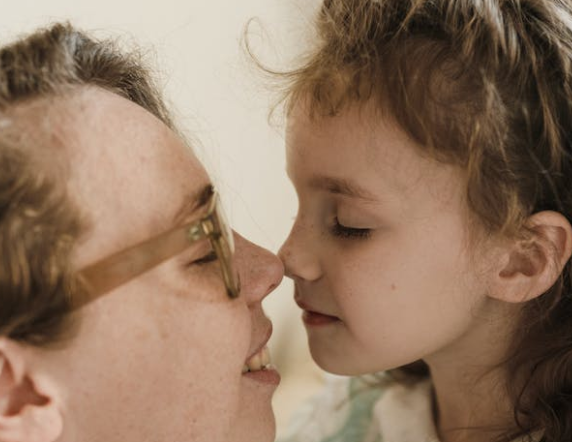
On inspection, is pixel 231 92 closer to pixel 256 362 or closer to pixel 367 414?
pixel 367 414

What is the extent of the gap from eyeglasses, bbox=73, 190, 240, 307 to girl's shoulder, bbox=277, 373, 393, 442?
575 millimetres

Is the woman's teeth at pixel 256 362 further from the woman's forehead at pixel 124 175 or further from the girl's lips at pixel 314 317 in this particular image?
the woman's forehead at pixel 124 175

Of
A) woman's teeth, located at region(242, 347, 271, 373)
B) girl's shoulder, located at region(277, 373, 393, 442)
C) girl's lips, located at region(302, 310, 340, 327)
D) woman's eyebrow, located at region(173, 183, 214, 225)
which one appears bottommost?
girl's shoulder, located at region(277, 373, 393, 442)

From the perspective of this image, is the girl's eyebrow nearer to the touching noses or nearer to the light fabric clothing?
the touching noses

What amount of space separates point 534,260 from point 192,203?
500mm

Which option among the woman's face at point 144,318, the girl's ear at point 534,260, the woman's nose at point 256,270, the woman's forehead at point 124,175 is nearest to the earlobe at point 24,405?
the woman's face at point 144,318

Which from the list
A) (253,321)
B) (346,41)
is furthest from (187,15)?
(253,321)

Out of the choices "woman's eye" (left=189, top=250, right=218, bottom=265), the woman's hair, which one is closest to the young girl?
"woman's eye" (left=189, top=250, right=218, bottom=265)

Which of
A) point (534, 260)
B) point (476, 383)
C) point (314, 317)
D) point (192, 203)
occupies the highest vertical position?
point (192, 203)

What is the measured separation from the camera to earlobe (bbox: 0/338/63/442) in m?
0.90

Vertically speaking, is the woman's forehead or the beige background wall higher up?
the woman's forehead

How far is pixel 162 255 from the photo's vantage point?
3.18ft

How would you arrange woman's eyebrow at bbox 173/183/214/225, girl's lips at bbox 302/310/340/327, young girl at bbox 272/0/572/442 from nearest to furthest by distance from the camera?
woman's eyebrow at bbox 173/183/214/225
young girl at bbox 272/0/572/442
girl's lips at bbox 302/310/340/327

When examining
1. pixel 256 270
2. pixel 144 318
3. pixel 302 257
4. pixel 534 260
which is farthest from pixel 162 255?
pixel 534 260
